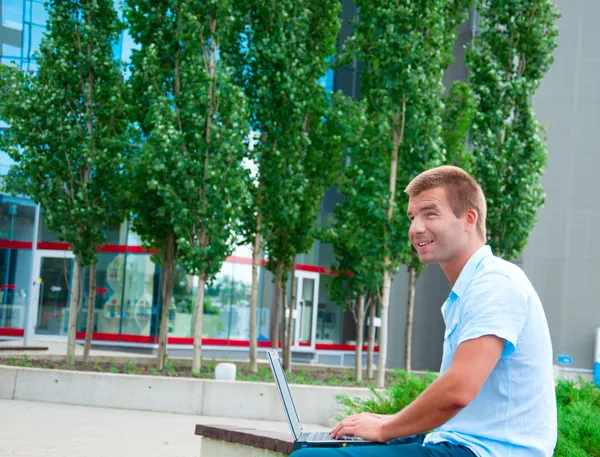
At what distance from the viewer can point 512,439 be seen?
2762 mm

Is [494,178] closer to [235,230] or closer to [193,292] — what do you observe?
[235,230]

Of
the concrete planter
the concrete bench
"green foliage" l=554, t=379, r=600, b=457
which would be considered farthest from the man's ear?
the concrete planter

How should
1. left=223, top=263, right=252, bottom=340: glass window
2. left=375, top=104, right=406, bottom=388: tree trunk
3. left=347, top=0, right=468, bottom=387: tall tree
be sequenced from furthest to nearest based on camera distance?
left=223, top=263, right=252, bottom=340: glass window → left=347, top=0, right=468, bottom=387: tall tree → left=375, top=104, right=406, bottom=388: tree trunk

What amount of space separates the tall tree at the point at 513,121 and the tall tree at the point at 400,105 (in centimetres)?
216

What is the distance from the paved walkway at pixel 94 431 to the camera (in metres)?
9.48

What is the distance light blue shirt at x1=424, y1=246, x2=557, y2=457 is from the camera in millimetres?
2707

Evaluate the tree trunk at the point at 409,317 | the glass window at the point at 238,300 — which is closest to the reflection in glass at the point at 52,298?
the glass window at the point at 238,300

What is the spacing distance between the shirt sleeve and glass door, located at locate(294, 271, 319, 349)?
28.2m

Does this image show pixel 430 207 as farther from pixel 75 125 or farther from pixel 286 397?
pixel 75 125

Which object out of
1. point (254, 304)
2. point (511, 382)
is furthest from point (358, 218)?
point (511, 382)

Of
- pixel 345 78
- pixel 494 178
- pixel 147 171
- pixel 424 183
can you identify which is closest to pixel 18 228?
pixel 345 78

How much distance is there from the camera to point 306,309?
104 ft

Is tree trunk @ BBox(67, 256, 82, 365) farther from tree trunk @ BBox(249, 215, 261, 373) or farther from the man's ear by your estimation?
the man's ear

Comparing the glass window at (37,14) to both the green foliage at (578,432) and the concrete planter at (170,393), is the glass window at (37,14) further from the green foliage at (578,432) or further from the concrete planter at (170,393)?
the green foliage at (578,432)
